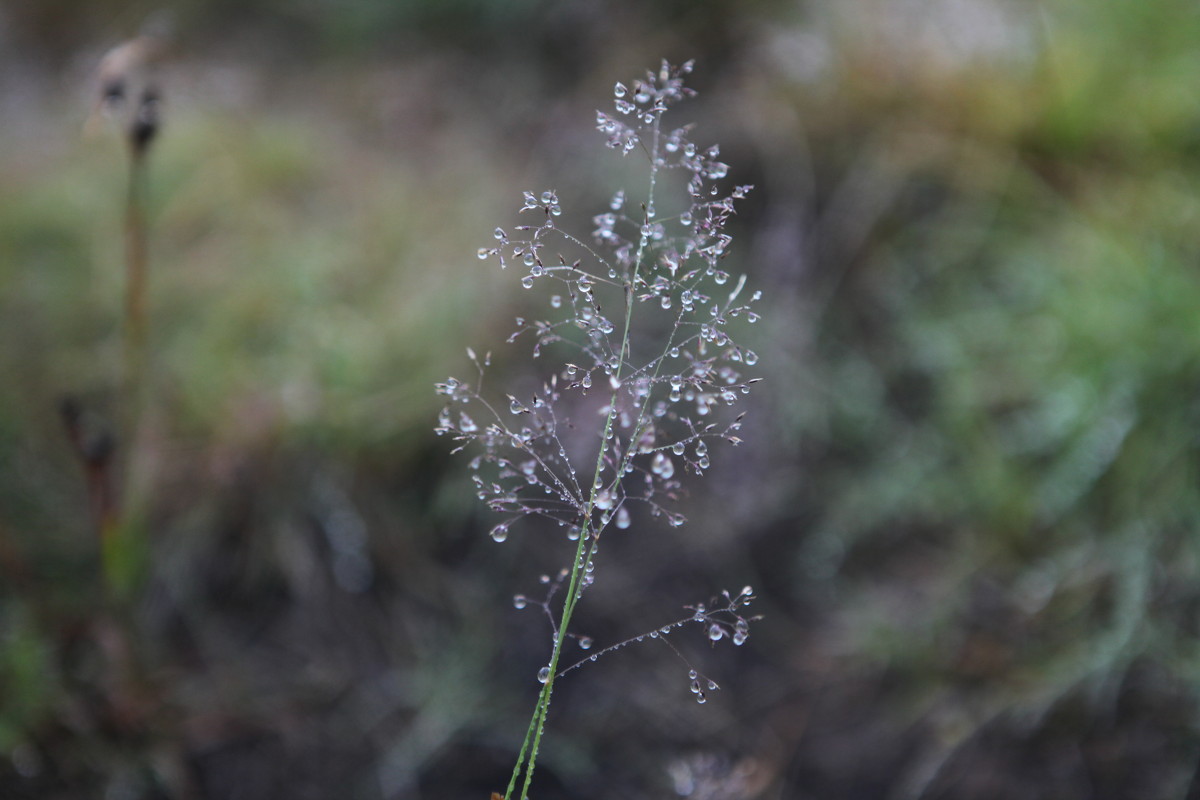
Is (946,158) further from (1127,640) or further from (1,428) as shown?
(1,428)

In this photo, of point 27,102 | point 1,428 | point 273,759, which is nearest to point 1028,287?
point 273,759

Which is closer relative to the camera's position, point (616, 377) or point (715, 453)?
point (616, 377)

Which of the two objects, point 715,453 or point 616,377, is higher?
point 715,453

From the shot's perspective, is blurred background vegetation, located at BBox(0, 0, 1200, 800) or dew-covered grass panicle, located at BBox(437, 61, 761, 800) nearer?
dew-covered grass panicle, located at BBox(437, 61, 761, 800)

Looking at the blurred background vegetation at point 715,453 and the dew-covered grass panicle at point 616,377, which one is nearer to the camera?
the dew-covered grass panicle at point 616,377
